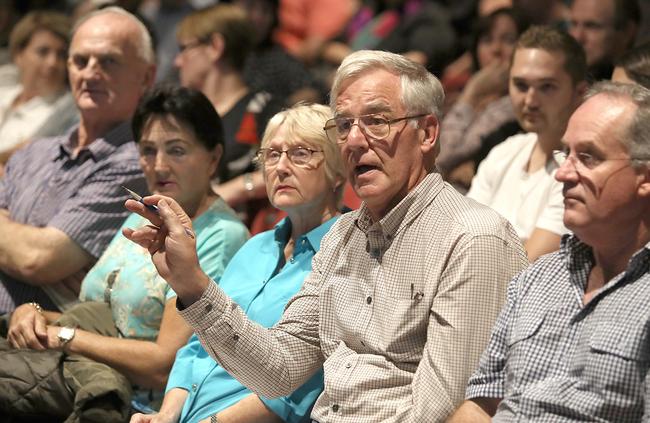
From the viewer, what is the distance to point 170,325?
143 inches

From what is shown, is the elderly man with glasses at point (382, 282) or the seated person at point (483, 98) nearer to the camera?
the elderly man with glasses at point (382, 282)

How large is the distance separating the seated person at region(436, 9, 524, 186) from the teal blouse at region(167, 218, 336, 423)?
140 centimetres

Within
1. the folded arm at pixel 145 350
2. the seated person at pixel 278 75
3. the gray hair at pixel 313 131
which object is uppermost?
the gray hair at pixel 313 131

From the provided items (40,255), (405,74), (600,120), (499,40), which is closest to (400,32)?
(499,40)

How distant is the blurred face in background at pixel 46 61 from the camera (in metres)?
5.77

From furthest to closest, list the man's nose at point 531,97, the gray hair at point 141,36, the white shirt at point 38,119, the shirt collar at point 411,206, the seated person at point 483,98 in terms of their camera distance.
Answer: the white shirt at point 38,119
the seated person at point 483,98
the gray hair at point 141,36
the man's nose at point 531,97
the shirt collar at point 411,206

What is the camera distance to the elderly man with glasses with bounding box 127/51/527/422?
8.95ft

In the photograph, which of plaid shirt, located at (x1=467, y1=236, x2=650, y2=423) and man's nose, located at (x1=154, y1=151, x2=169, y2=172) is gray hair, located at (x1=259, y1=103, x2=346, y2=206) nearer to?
man's nose, located at (x1=154, y1=151, x2=169, y2=172)

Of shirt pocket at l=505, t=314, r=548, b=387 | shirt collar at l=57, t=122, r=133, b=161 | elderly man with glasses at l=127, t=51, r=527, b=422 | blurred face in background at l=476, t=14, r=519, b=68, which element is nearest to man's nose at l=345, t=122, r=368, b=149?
elderly man with glasses at l=127, t=51, r=527, b=422

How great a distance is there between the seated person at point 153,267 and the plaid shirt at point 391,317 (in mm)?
675

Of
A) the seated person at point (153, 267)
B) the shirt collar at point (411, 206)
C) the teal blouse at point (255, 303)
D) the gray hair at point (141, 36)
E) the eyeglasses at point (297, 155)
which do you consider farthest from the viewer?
the gray hair at point (141, 36)

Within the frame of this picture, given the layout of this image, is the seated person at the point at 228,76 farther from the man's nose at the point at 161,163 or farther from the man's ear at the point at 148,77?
the man's nose at the point at 161,163

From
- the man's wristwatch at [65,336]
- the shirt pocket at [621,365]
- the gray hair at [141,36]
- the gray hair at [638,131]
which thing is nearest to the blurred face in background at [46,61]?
the gray hair at [141,36]

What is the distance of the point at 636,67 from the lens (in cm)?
371
